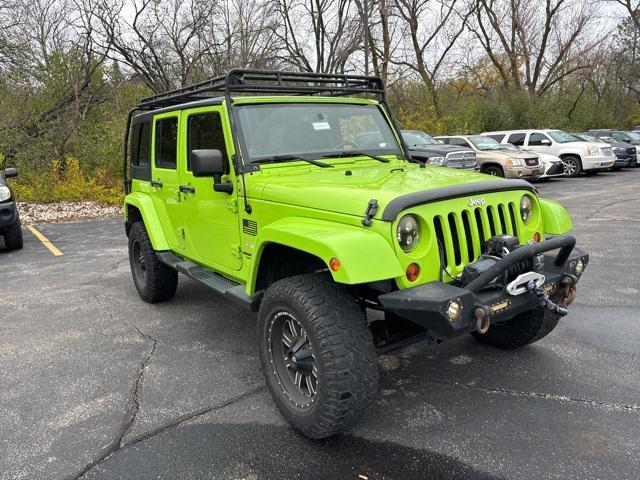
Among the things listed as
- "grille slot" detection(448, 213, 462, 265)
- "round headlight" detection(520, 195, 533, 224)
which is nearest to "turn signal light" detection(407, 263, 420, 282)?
"grille slot" detection(448, 213, 462, 265)

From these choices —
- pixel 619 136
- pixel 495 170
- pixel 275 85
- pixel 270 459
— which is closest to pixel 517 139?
pixel 495 170

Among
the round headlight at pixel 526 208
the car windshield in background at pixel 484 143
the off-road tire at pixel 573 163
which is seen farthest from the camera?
the off-road tire at pixel 573 163

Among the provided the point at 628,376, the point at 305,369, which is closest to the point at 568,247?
the point at 628,376

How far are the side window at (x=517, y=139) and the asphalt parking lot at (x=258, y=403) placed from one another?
1429 centimetres

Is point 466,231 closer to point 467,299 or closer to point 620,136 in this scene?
point 467,299

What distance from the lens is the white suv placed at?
60.4 feet

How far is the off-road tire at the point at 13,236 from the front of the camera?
8.22 m

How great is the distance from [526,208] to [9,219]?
7.63 m

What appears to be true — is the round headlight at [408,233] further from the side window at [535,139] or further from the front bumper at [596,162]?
the front bumper at [596,162]

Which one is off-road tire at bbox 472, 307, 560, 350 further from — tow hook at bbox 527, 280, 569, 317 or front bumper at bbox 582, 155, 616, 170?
front bumper at bbox 582, 155, 616, 170

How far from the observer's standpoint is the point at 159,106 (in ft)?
18.0

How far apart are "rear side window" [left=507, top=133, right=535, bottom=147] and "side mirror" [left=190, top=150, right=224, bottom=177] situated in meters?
17.2

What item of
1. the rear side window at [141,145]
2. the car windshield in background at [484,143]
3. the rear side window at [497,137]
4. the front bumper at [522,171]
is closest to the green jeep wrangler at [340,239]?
the rear side window at [141,145]

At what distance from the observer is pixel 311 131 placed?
407cm
